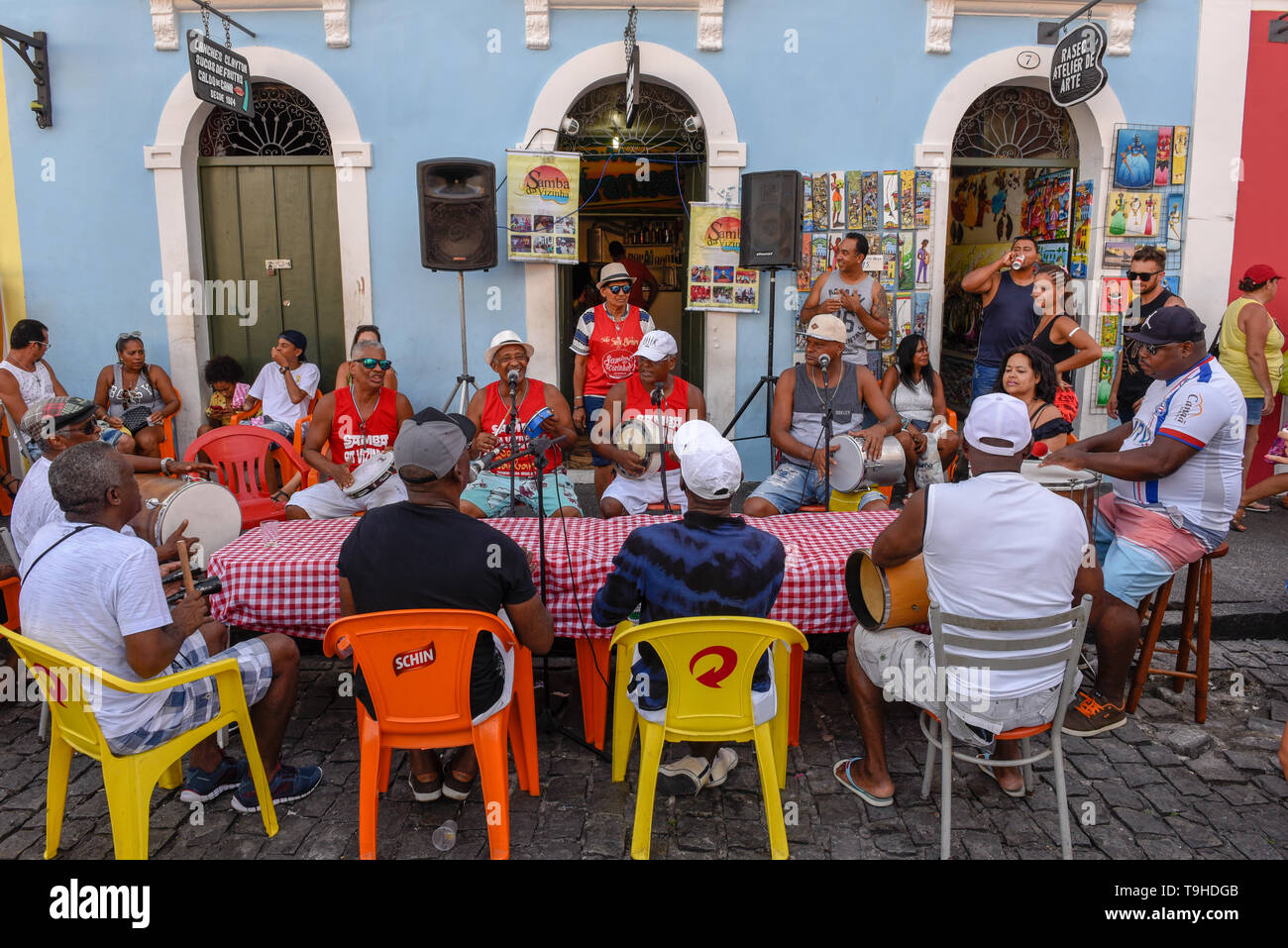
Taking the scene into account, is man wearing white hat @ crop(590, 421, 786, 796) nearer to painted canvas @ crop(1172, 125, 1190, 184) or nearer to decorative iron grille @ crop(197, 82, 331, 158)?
decorative iron grille @ crop(197, 82, 331, 158)

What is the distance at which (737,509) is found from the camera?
6.42 metres

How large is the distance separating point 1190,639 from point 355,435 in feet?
14.3

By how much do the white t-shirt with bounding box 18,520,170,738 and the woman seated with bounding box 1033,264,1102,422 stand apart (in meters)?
5.35

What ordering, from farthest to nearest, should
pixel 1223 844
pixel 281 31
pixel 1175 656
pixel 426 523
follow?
1. pixel 281 31
2. pixel 1175 656
3. pixel 1223 844
4. pixel 426 523

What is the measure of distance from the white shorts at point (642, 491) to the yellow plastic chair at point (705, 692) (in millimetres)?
1952

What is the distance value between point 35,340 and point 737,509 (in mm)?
5101

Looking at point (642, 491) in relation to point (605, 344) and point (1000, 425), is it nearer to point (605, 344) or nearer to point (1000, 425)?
point (605, 344)

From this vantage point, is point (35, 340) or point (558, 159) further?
point (558, 159)

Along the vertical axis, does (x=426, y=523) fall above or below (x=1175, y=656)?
above

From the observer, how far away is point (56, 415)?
3.46 m

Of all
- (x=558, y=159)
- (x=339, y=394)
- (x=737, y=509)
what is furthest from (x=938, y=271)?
(x=339, y=394)

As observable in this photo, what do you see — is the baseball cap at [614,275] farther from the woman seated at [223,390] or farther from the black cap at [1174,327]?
the black cap at [1174,327]

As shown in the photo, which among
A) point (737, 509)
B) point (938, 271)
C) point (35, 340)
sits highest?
point (938, 271)
